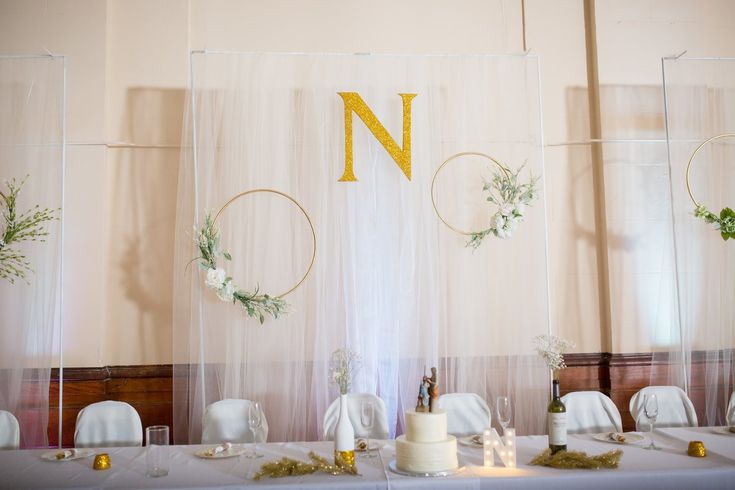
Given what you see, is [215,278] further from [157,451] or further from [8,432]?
[157,451]

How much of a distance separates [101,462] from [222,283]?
66.1 inches

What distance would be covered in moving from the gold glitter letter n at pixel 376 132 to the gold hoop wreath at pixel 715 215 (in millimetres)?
2116

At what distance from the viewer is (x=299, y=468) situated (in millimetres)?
2709

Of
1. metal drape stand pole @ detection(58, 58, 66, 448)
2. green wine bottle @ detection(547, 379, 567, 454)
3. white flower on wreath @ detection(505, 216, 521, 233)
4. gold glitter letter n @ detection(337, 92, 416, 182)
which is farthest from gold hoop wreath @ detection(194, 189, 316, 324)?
green wine bottle @ detection(547, 379, 567, 454)

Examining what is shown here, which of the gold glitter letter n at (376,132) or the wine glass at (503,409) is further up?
the gold glitter letter n at (376,132)

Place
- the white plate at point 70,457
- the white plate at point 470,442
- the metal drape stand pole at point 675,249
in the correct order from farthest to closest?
the metal drape stand pole at point 675,249 → the white plate at point 470,442 → the white plate at point 70,457

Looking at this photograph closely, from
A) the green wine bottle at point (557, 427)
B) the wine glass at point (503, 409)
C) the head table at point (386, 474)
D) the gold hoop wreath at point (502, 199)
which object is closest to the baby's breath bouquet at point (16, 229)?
the head table at point (386, 474)

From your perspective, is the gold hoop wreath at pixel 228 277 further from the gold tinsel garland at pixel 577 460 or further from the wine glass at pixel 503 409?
the gold tinsel garland at pixel 577 460

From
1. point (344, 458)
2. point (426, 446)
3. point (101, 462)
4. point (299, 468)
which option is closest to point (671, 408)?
point (426, 446)

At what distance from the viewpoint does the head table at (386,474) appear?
8.46ft

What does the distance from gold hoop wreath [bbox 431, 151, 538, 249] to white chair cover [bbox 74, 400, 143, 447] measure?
2488 mm

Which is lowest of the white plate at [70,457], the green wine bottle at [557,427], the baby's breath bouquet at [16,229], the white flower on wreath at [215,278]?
the white plate at [70,457]

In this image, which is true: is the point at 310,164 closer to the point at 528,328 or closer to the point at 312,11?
the point at 312,11

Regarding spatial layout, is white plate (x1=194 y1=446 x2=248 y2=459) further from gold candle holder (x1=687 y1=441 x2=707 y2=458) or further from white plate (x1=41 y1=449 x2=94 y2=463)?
gold candle holder (x1=687 y1=441 x2=707 y2=458)
